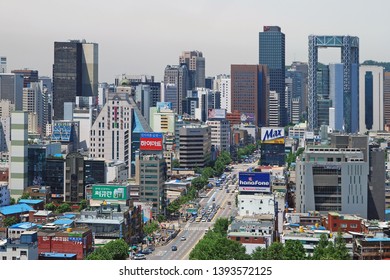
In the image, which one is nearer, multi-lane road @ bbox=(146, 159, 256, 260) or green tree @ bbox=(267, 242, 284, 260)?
green tree @ bbox=(267, 242, 284, 260)

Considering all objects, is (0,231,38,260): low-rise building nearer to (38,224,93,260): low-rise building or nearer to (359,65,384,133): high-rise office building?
(38,224,93,260): low-rise building

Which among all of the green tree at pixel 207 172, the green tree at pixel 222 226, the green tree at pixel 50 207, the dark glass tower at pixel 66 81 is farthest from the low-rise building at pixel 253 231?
the dark glass tower at pixel 66 81

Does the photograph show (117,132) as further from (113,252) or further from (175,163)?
(113,252)

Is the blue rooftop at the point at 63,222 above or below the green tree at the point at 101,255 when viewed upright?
below

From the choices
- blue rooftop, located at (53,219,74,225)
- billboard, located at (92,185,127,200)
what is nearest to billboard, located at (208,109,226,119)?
billboard, located at (92,185,127,200)

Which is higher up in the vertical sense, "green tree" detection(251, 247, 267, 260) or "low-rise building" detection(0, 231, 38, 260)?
"green tree" detection(251, 247, 267, 260)

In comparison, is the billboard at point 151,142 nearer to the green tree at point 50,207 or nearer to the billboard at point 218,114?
the green tree at point 50,207
